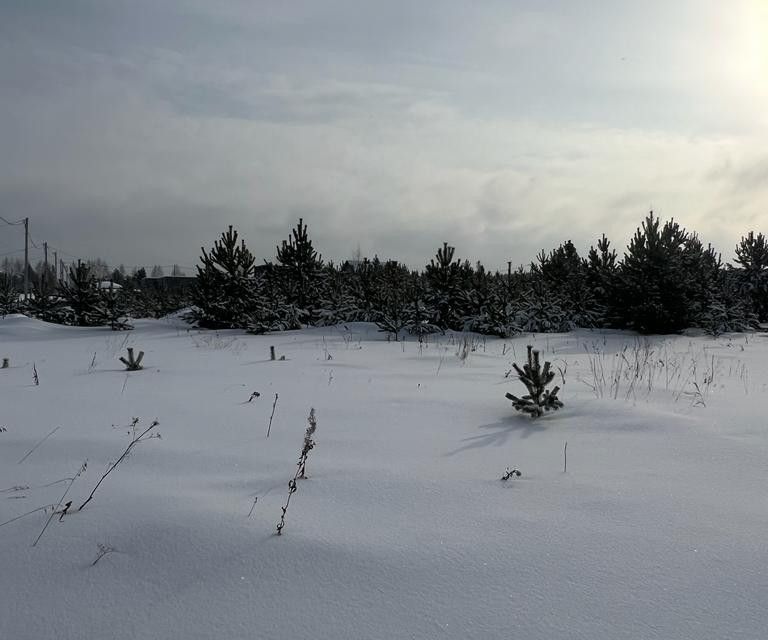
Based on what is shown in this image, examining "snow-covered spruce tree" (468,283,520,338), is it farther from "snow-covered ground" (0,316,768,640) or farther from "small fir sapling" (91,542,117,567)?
"small fir sapling" (91,542,117,567)

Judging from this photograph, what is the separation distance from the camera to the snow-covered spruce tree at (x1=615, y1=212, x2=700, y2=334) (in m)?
14.1

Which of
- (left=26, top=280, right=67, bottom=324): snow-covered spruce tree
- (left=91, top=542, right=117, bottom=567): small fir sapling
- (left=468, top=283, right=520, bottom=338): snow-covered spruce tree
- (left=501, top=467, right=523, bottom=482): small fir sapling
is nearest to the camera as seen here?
(left=91, top=542, right=117, bottom=567): small fir sapling

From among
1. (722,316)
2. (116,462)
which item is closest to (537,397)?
(116,462)

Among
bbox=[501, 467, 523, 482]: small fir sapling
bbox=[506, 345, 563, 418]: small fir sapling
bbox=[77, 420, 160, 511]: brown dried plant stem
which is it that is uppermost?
bbox=[506, 345, 563, 418]: small fir sapling

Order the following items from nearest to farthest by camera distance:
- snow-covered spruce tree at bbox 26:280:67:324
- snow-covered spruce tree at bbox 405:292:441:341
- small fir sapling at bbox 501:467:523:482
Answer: small fir sapling at bbox 501:467:523:482 → snow-covered spruce tree at bbox 405:292:441:341 → snow-covered spruce tree at bbox 26:280:67:324

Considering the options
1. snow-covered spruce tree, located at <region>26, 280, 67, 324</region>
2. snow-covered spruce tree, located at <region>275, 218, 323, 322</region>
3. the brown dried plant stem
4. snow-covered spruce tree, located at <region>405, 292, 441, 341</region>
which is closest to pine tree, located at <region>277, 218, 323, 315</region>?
snow-covered spruce tree, located at <region>275, 218, 323, 322</region>

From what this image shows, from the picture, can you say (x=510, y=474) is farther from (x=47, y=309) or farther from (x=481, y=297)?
(x=47, y=309)

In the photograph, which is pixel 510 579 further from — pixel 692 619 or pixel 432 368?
pixel 432 368

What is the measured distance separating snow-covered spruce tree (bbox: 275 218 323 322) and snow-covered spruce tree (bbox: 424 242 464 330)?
195 inches

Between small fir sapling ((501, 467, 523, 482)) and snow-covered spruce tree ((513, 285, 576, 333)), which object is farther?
snow-covered spruce tree ((513, 285, 576, 333))

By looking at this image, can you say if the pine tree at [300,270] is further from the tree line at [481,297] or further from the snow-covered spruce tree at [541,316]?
the snow-covered spruce tree at [541,316]

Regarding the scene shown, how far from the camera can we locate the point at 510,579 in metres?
1.78

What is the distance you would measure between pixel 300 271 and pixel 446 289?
6.06m

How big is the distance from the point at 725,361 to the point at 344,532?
27.4 ft
